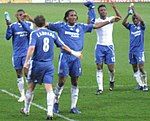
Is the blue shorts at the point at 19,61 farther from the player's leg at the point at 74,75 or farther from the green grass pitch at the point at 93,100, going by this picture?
the player's leg at the point at 74,75

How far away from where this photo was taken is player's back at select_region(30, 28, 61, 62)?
15.5m

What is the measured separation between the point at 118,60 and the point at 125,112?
12.8m

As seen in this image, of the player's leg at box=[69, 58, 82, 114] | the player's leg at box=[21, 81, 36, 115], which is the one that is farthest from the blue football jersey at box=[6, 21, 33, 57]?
the player's leg at box=[21, 81, 36, 115]

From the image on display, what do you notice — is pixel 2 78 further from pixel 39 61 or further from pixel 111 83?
pixel 39 61

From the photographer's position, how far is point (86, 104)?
58.8 feet

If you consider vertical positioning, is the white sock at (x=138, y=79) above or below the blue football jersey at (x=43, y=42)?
below

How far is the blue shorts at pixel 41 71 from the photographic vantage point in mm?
15664

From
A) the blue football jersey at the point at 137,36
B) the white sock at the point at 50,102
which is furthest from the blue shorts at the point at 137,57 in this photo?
the white sock at the point at 50,102

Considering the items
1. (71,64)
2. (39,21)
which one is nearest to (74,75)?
(71,64)

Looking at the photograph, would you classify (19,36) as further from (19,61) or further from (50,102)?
(50,102)

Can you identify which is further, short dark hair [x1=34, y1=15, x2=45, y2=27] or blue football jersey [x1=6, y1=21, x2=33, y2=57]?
blue football jersey [x1=6, y1=21, x2=33, y2=57]

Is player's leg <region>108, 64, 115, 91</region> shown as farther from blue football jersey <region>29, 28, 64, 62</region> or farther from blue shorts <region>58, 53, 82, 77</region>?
blue football jersey <region>29, 28, 64, 62</region>

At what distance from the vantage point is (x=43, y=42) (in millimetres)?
15531

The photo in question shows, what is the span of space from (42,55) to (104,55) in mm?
5083
